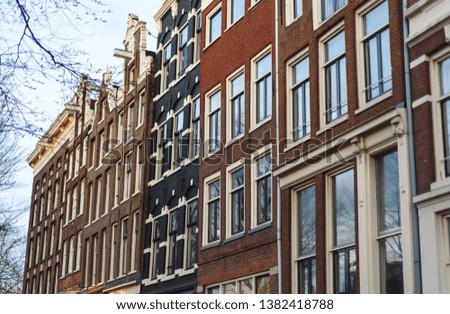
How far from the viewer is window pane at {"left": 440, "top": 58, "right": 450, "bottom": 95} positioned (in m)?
15.5

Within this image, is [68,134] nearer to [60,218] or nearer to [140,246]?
[60,218]

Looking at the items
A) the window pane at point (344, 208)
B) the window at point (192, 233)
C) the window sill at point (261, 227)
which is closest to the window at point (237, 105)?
the window sill at point (261, 227)

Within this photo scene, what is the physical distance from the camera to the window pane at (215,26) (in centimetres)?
2722

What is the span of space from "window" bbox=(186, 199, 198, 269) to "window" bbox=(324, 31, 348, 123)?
8.65 meters

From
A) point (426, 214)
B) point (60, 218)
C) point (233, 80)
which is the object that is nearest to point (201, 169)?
point (233, 80)

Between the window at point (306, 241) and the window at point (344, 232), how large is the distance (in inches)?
34.5

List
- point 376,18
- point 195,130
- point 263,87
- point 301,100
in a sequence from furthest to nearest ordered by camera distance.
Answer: point 195,130
point 263,87
point 301,100
point 376,18

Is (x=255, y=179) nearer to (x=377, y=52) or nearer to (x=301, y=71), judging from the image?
(x=301, y=71)

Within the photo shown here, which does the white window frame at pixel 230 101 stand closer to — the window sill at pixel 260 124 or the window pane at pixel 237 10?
the window sill at pixel 260 124

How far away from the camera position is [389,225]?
1683cm

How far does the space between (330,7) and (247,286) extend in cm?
815

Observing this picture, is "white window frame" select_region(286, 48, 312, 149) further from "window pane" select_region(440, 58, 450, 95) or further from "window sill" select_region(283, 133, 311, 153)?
"window pane" select_region(440, 58, 450, 95)

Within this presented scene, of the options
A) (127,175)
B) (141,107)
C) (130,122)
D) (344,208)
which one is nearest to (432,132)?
(344,208)

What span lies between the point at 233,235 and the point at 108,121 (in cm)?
1763
